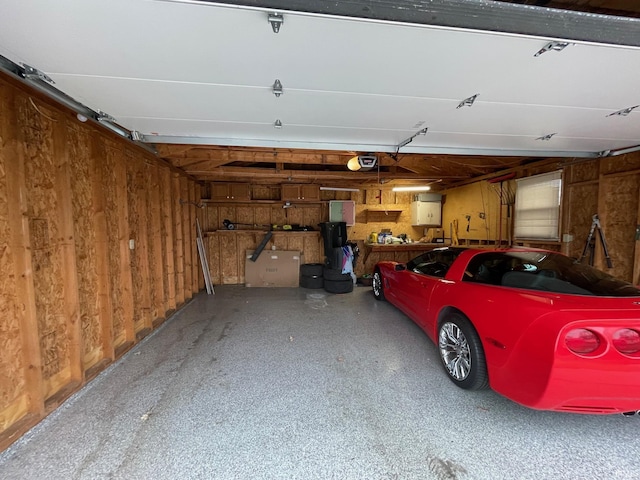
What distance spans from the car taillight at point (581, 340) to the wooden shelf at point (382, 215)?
17.8 feet

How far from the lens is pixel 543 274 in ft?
6.60

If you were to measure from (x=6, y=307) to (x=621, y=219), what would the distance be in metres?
6.16

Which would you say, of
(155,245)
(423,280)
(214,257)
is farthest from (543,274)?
(214,257)

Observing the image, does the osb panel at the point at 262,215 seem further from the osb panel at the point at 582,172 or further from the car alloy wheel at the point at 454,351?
the osb panel at the point at 582,172

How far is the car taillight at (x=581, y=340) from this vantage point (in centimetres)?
146

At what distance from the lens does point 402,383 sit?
2.25 m

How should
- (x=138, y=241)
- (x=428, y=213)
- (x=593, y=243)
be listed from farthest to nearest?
(x=428, y=213) < (x=593, y=243) < (x=138, y=241)

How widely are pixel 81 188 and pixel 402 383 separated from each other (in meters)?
3.48

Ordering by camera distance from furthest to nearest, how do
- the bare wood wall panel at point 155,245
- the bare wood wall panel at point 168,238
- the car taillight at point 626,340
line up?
the bare wood wall panel at point 168,238, the bare wood wall panel at point 155,245, the car taillight at point 626,340

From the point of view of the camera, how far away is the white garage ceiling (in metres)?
1.20

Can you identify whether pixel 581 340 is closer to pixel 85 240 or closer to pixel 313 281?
pixel 85 240

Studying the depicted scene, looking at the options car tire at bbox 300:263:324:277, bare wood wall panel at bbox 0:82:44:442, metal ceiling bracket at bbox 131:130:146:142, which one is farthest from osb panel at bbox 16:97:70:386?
car tire at bbox 300:263:324:277

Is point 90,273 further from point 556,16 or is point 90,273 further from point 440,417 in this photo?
point 556,16

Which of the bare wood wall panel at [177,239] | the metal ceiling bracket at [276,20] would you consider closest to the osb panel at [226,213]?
the bare wood wall panel at [177,239]
